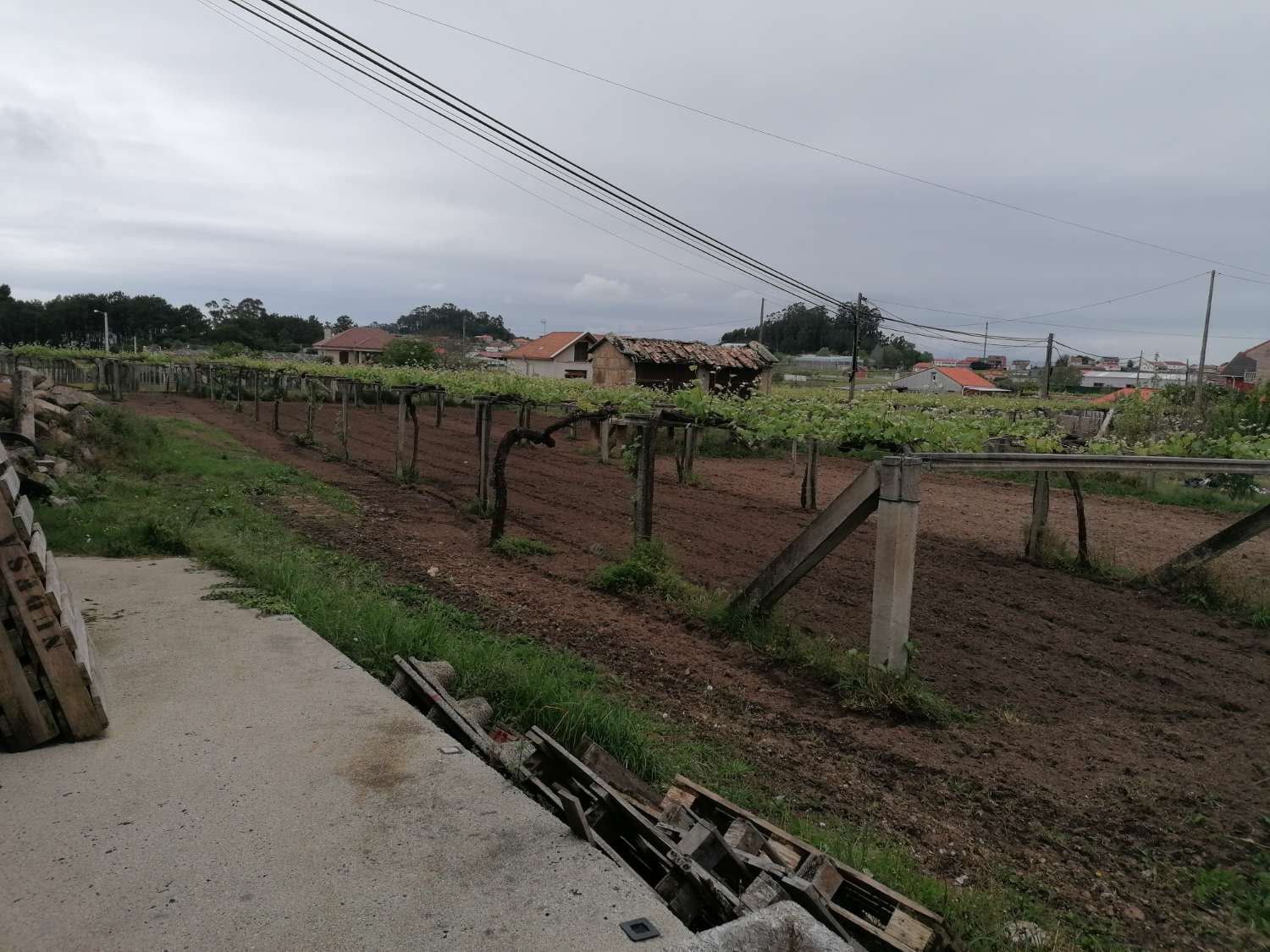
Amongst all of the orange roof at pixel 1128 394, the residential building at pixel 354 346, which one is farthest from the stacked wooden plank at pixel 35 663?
the residential building at pixel 354 346

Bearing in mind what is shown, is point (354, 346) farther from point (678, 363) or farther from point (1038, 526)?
point (1038, 526)

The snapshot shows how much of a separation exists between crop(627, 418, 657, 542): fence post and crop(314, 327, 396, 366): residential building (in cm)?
6920

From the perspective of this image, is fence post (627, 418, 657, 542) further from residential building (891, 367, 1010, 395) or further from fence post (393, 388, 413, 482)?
residential building (891, 367, 1010, 395)

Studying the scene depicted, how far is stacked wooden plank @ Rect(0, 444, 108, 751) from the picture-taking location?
3.64 metres

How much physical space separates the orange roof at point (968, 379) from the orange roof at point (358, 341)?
5069 centimetres

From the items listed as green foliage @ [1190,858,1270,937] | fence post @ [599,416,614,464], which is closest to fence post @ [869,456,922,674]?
green foliage @ [1190,858,1270,937]

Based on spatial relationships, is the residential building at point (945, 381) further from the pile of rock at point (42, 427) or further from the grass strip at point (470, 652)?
the grass strip at point (470, 652)

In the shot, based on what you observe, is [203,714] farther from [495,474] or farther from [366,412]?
[366,412]

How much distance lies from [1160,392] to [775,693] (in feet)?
77.8

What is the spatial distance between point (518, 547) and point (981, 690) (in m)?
5.71

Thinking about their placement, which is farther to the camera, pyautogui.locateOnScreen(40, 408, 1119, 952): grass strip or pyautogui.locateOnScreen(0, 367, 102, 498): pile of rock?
pyautogui.locateOnScreen(0, 367, 102, 498): pile of rock

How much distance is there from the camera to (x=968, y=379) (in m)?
69.5

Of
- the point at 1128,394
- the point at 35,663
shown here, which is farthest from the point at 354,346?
the point at 35,663

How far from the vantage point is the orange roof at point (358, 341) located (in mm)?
79750
